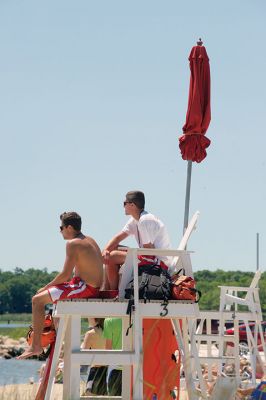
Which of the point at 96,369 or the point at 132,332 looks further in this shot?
the point at 96,369

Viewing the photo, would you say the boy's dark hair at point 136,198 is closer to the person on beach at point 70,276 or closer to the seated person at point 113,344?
the person on beach at point 70,276

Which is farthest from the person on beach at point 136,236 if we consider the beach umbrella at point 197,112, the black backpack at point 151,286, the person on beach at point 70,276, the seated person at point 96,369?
the beach umbrella at point 197,112

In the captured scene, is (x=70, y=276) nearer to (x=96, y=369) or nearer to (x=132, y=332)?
(x=132, y=332)

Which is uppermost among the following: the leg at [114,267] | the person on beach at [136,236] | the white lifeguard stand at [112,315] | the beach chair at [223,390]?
the person on beach at [136,236]

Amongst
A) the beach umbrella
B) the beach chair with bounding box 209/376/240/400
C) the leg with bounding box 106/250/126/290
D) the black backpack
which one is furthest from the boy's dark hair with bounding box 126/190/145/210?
the beach chair with bounding box 209/376/240/400

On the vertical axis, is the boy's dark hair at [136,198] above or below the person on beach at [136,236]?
above

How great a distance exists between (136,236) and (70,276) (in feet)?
3.10

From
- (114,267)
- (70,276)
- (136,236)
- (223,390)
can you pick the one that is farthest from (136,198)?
(223,390)

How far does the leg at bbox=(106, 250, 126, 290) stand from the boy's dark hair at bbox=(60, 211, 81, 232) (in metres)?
0.47

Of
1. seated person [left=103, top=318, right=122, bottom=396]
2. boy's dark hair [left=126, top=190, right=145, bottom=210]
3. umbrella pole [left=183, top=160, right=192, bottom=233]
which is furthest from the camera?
umbrella pole [left=183, top=160, right=192, bottom=233]

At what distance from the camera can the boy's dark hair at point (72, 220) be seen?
22.0 ft

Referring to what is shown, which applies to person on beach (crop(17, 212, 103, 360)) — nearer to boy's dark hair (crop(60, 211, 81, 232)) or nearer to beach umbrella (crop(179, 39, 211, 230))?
boy's dark hair (crop(60, 211, 81, 232))

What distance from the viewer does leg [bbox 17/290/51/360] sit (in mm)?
6246

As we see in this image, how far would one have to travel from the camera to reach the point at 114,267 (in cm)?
705
